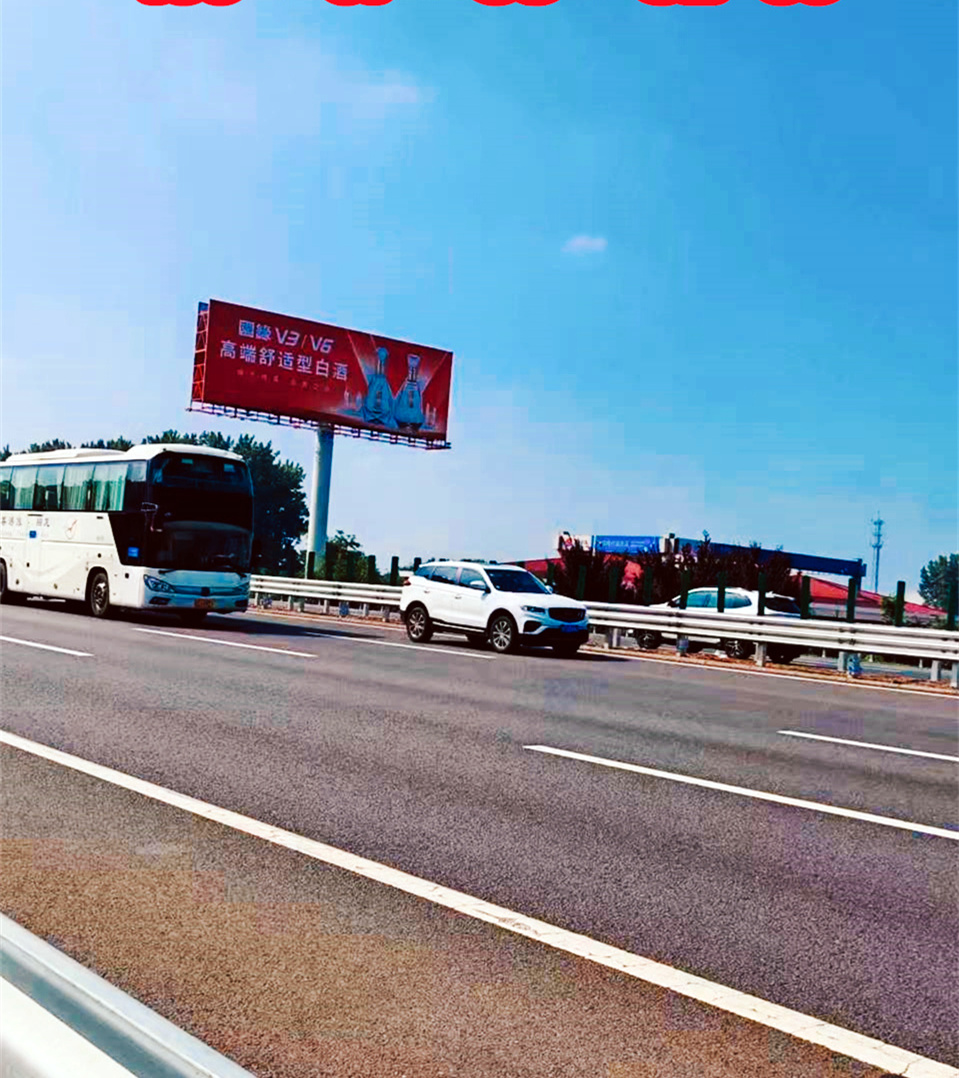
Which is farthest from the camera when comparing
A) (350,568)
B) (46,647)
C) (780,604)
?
(350,568)

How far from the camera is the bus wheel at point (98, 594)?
24078mm

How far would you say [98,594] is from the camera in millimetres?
24328

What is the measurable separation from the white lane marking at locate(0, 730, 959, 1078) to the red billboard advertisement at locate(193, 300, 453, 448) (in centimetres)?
4764

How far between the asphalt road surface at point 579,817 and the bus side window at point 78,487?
38.5 ft

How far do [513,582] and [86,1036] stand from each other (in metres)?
20.0

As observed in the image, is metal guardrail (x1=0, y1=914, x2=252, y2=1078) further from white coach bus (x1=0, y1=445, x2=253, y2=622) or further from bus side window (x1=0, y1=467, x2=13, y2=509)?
bus side window (x1=0, y1=467, x2=13, y2=509)

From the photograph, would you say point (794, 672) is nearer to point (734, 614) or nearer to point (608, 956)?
point (734, 614)

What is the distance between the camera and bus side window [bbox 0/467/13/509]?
2872cm

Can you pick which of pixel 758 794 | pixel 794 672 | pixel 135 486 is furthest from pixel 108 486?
pixel 758 794

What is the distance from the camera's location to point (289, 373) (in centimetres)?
5416

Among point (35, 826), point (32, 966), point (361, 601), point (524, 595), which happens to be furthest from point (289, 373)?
point (32, 966)

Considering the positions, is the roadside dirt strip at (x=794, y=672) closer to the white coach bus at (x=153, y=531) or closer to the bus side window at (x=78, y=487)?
the white coach bus at (x=153, y=531)

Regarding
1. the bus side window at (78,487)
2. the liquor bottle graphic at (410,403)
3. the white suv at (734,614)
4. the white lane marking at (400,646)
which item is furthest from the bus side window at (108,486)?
the liquor bottle graphic at (410,403)

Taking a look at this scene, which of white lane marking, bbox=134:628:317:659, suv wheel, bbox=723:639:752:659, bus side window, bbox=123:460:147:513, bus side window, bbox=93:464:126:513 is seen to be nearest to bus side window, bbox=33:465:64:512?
bus side window, bbox=93:464:126:513
